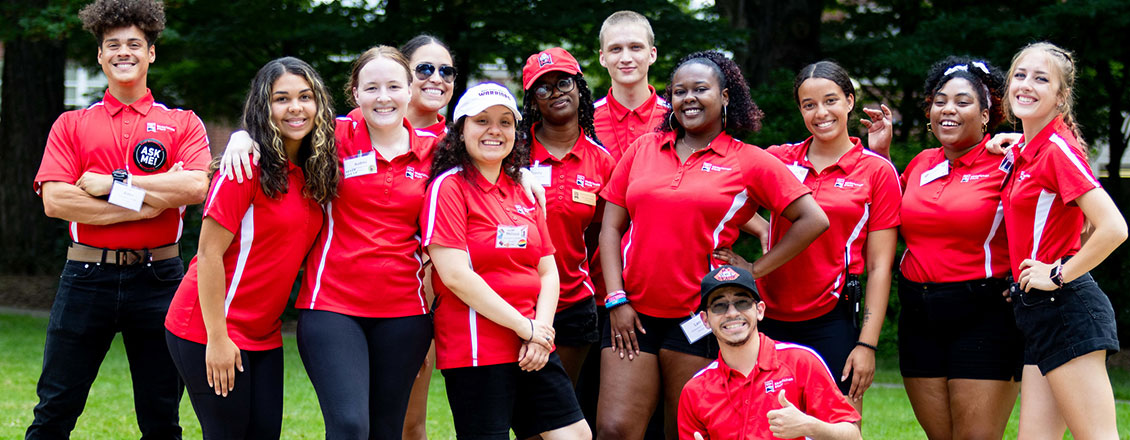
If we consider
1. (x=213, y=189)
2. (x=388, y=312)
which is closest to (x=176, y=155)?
(x=213, y=189)

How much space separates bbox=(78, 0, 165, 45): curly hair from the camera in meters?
5.09

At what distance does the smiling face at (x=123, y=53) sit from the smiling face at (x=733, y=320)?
Result: 9.92 ft

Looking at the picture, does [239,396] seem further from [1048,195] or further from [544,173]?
[1048,195]

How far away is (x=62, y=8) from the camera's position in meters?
12.3

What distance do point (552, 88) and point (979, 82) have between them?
2.10m

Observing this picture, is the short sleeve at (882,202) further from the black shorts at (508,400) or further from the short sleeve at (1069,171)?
the black shorts at (508,400)

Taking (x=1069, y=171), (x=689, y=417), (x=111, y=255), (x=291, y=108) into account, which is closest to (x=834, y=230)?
(x=1069, y=171)

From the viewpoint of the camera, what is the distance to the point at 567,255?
508 cm

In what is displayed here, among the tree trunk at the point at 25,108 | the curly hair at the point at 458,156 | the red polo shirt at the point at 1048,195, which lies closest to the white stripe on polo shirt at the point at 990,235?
the red polo shirt at the point at 1048,195

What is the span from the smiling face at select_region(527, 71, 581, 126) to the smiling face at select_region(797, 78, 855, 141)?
45.5 inches

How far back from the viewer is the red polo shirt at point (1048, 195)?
4.38 m

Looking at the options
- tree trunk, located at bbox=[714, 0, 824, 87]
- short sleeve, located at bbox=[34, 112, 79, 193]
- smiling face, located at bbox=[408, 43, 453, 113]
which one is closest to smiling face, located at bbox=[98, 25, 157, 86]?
short sleeve, located at bbox=[34, 112, 79, 193]

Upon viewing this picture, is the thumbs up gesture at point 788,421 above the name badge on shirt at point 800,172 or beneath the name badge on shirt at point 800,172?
beneath

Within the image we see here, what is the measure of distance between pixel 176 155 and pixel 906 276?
12.0 feet
